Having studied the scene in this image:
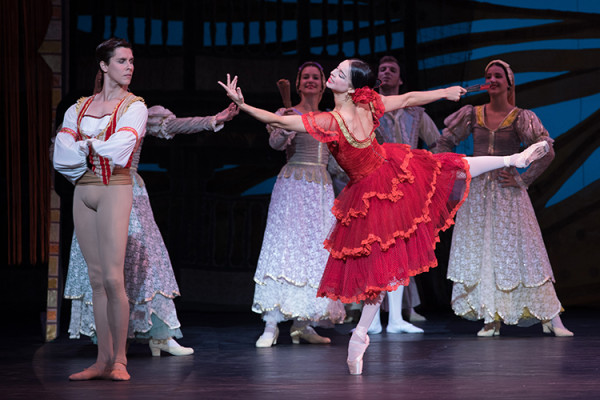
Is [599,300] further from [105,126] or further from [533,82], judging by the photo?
[105,126]

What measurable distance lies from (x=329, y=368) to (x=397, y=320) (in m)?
1.49

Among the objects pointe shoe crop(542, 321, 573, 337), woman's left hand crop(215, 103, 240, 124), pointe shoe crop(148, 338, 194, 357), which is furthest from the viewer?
pointe shoe crop(542, 321, 573, 337)

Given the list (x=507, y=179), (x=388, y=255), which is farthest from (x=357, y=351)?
(x=507, y=179)

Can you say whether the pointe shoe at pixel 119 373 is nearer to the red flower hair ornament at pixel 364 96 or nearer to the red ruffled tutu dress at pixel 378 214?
the red ruffled tutu dress at pixel 378 214

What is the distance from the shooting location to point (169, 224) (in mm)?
6594

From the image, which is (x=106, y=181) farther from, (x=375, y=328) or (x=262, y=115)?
(x=375, y=328)

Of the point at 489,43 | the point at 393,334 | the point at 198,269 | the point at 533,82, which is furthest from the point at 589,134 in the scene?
the point at 198,269

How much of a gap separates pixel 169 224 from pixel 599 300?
3.29m

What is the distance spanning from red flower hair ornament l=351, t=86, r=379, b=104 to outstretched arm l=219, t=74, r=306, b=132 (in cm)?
29

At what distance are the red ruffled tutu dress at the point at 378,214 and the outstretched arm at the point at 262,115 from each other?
4cm

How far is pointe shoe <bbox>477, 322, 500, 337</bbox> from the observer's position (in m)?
4.97
